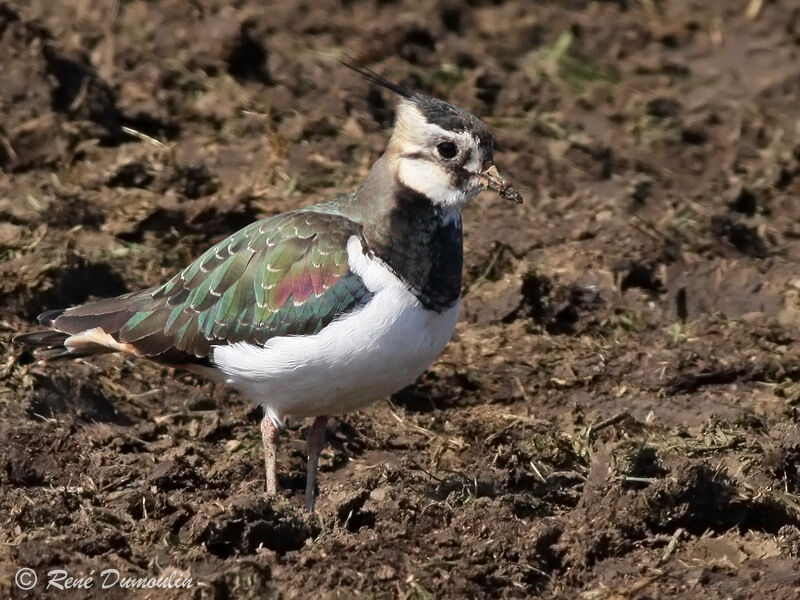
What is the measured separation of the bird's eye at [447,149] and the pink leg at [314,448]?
1670 mm

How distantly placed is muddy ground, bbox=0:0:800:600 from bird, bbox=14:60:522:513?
0.57 m

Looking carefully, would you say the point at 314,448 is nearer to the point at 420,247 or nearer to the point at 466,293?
the point at 420,247

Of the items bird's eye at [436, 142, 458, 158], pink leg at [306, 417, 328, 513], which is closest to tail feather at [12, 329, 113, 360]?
pink leg at [306, 417, 328, 513]

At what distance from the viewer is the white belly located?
293 inches

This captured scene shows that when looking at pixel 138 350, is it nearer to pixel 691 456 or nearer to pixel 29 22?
pixel 691 456

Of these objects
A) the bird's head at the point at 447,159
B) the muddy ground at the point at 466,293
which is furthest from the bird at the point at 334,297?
the muddy ground at the point at 466,293

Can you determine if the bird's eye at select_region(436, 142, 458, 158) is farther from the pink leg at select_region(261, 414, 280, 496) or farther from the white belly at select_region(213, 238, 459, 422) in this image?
the pink leg at select_region(261, 414, 280, 496)

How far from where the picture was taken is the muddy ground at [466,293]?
7066mm

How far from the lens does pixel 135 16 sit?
13.5m

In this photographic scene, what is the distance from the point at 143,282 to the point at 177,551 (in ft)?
11.7

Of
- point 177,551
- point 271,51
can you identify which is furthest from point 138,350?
point 271,51

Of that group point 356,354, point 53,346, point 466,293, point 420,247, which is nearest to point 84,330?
point 53,346

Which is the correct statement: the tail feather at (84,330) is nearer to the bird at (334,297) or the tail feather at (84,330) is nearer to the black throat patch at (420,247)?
the bird at (334,297)

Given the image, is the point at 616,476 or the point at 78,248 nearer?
the point at 616,476
